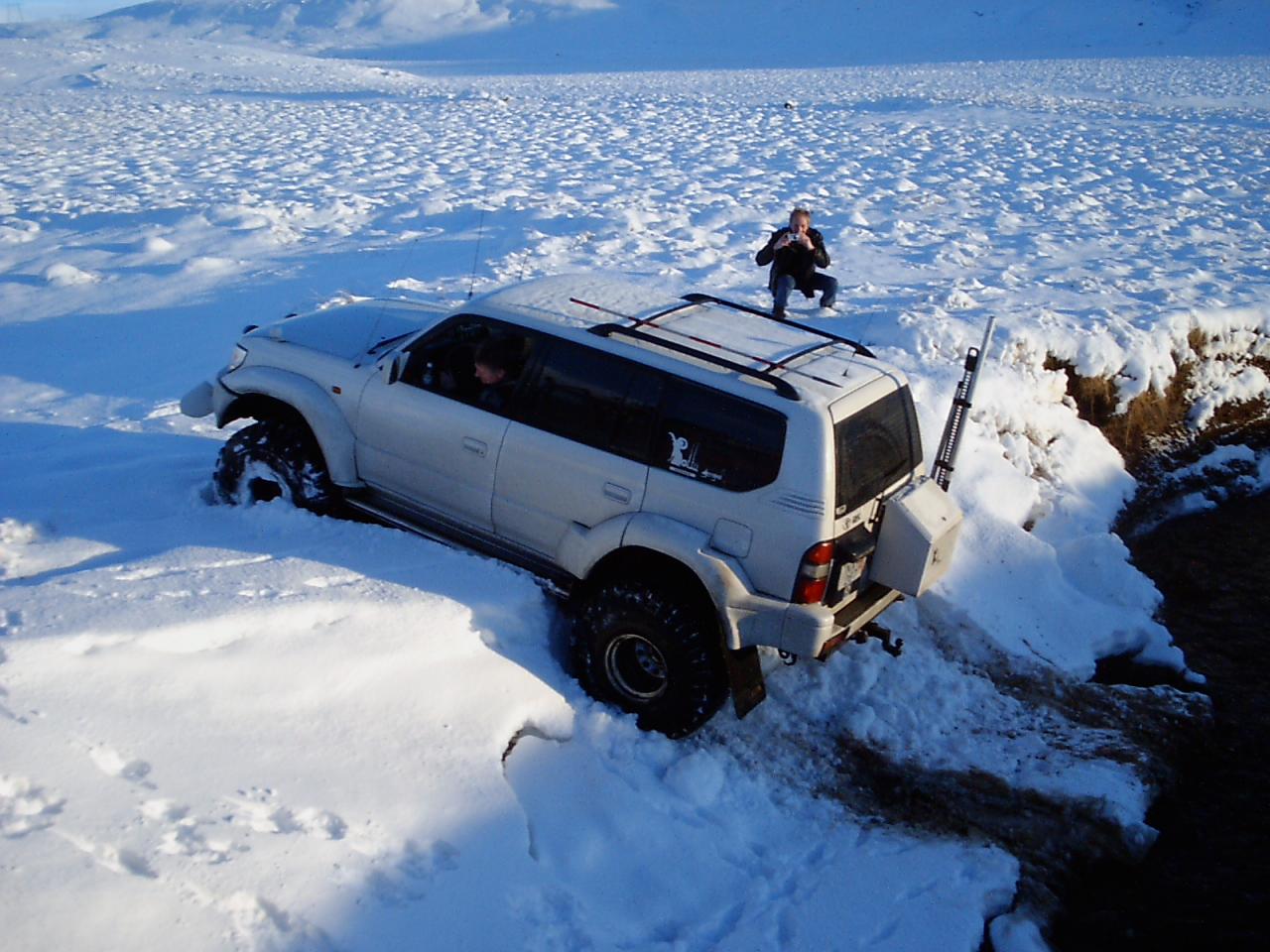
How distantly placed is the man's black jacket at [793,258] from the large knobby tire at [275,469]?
193 inches

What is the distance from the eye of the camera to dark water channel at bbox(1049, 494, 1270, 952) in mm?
4969

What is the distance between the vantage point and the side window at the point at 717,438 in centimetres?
530

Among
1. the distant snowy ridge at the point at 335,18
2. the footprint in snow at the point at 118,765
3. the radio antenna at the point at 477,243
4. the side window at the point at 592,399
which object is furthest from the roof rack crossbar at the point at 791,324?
the distant snowy ridge at the point at 335,18

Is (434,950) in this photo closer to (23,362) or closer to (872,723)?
(872,723)

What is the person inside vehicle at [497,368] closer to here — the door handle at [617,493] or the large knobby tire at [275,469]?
the door handle at [617,493]

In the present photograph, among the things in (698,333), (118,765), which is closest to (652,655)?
(698,333)

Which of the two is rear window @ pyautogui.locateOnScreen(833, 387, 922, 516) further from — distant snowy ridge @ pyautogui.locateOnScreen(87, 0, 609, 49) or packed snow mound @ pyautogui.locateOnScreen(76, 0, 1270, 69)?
distant snowy ridge @ pyautogui.locateOnScreen(87, 0, 609, 49)

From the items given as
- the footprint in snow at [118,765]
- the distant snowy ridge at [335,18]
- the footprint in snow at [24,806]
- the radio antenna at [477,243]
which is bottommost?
the distant snowy ridge at [335,18]

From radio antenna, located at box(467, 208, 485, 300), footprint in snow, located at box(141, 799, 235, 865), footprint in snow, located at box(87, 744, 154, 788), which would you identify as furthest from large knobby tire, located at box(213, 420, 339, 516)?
radio antenna, located at box(467, 208, 485, 300)

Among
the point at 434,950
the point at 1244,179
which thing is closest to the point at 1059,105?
the point at 1244,179

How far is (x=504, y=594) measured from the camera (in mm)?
6027

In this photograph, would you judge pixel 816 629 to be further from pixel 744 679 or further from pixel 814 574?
pixel 744 679

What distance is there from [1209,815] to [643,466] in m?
3.43

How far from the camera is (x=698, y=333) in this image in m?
6.02
